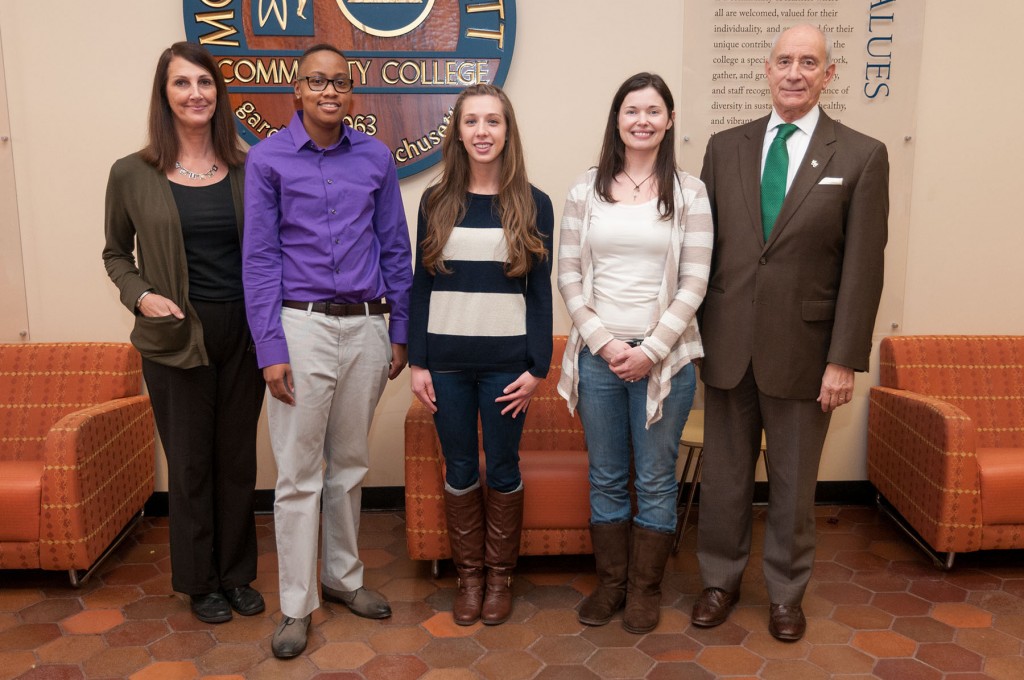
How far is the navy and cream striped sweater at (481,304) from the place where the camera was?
2328mm

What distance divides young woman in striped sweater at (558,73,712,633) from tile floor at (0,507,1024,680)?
8.5 inches

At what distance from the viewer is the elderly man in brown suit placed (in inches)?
89.6

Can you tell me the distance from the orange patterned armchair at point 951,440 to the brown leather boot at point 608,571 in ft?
4.02

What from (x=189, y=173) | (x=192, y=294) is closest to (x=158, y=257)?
(x=192, y=294)

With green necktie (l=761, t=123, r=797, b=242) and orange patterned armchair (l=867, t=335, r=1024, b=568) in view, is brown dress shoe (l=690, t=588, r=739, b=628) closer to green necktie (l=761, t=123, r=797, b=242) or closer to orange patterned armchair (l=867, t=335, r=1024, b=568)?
orange patterned armchair (l=867, t=335, r=1024, b=568)

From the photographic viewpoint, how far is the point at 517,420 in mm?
2453

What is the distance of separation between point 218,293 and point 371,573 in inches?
47.9

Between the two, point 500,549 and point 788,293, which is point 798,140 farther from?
point 500,549

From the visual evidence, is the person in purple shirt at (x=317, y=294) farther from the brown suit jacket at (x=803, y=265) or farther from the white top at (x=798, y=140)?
the white top at (x=798, y=140)

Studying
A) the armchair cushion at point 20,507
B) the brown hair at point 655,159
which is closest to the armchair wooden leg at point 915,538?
the brown hair at point 655,159

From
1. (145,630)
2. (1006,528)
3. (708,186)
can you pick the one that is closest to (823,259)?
(708,186)

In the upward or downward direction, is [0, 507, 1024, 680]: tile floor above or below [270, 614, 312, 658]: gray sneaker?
below

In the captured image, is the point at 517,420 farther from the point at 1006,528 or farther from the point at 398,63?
the point at 1006,528

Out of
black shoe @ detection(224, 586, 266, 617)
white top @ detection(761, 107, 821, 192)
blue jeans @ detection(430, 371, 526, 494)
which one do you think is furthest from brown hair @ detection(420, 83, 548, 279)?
black shoe @ detection(224, 586, 266, 617)
